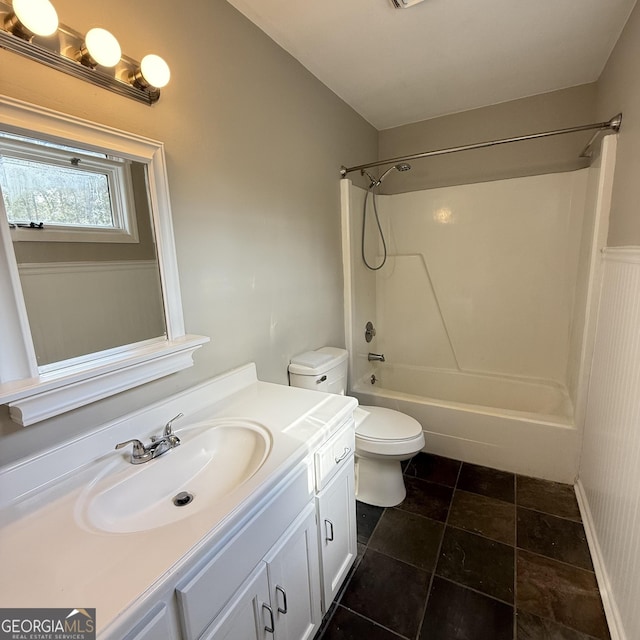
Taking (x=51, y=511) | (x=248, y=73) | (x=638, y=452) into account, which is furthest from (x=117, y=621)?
(x=248, y=73)

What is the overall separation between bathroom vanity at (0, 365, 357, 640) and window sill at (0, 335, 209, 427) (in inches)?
4.9

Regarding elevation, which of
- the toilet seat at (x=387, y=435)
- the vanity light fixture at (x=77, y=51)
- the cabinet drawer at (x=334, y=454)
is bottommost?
the toilet seat at (x=387, y=435)

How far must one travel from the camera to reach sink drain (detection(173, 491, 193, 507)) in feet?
3.31

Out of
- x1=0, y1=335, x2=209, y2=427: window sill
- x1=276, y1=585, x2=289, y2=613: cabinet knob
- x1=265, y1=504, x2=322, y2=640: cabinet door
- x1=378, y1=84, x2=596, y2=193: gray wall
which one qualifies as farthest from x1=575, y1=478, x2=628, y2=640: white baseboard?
x1=378, y1=84, x2=596, y2=193: gray wall

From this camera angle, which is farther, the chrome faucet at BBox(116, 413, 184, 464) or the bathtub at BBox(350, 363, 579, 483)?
the bathtub at BBox(350, 363, 579, 483)

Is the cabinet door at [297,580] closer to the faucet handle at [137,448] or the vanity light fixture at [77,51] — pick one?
the faucet handle at [137,448]

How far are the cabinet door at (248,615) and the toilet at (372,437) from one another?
0.99 metres

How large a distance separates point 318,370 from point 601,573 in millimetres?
1491

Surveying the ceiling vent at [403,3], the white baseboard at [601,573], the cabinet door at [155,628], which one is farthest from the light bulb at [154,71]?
the white baseboard at [601,573]

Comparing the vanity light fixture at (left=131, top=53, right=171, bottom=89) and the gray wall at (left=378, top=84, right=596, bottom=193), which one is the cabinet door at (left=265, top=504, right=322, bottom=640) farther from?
the gray wall at (left=378, top=84, right=596, bottom=193)

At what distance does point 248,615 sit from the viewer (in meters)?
0.91

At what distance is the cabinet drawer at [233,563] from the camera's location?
2.40 feet

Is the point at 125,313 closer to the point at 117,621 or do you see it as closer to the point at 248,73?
the point at 117,621

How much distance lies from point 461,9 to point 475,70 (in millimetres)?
605
